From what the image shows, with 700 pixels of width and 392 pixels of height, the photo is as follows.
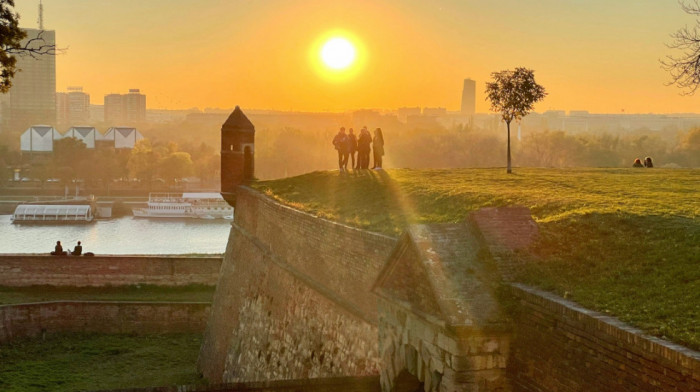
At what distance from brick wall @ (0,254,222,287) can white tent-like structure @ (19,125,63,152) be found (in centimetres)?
9139

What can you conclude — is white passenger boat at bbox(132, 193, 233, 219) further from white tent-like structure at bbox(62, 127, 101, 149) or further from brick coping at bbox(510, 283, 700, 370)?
brick coping at bbox(510, 283, 700, 370)

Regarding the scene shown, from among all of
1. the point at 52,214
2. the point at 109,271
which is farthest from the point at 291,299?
the point at 52,214

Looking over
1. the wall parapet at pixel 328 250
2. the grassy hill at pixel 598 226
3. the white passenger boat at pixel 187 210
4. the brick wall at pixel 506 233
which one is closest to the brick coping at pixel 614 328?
the grassy hill at pixel 598 226

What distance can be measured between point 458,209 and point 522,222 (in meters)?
4.61

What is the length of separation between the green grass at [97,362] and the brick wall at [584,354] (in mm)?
13645

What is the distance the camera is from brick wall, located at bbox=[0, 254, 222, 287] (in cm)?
2781

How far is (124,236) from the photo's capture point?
212ft

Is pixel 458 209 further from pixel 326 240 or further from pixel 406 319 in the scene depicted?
pixel 406 319

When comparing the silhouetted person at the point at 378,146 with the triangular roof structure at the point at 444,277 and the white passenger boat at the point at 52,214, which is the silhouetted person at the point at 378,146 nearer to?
the triangular roof structure at the point at 444,277

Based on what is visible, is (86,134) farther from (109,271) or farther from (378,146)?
(378,146)

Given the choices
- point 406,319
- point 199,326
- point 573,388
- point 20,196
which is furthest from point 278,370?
point 20,196

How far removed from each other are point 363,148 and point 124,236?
46683 millimetres

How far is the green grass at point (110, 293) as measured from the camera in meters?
26.2

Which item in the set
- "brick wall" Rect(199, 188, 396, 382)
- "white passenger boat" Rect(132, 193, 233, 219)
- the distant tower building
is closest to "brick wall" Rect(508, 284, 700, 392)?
"brick wall" Rect(199, 188, 396, 382)
